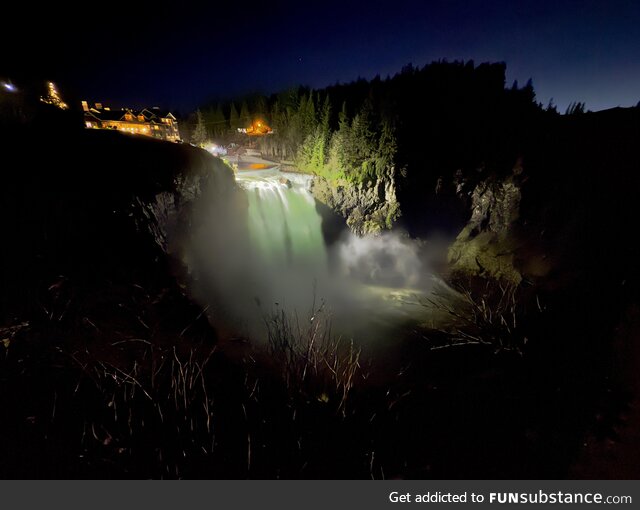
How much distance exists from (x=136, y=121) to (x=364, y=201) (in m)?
73.6

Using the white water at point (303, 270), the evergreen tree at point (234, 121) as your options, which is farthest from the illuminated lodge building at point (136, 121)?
the white water at point (303, 270)

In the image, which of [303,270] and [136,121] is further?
[136,121]

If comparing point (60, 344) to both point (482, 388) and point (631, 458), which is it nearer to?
point (482, 388)

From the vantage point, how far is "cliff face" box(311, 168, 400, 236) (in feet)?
147

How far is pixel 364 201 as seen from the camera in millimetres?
47656

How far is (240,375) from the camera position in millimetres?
15148

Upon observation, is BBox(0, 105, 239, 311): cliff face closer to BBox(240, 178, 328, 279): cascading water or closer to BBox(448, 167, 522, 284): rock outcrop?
BBox(240, 178, 328, 279): cascading water

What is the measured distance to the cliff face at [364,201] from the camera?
147 ft

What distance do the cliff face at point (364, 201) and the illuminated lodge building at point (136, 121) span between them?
4499cm

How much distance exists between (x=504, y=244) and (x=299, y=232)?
28900mm

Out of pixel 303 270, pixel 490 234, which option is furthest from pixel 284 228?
pixel 490 234

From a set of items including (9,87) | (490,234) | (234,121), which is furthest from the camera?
(234,121)

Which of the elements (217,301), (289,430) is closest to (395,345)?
(289,430)

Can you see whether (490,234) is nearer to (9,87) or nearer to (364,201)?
(364,201)
